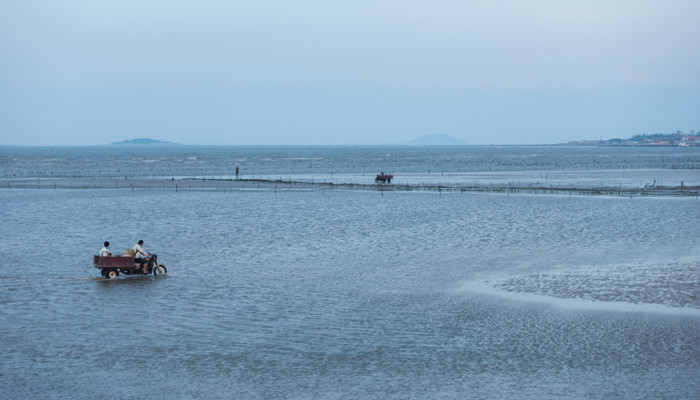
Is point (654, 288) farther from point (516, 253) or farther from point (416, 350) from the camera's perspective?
point (416, 350)

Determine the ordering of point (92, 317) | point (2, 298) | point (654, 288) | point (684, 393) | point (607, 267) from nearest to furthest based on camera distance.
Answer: point (684, 393)
point (92, 317)
point (2, 298)
point (654, 288)
point (607, 267)

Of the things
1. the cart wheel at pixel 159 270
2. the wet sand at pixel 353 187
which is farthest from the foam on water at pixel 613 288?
the wet sand at pixel 353 187

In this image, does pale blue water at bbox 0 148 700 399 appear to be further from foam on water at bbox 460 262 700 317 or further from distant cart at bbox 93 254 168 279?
distant cart at bbox 93 254 168 279

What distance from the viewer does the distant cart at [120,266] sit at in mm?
27656

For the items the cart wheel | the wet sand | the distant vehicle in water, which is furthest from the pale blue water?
the distant vehicle in water

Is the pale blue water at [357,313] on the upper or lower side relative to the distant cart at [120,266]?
lower

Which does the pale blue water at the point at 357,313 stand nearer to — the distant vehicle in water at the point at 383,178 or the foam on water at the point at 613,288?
the foam on water at the point at 613,288

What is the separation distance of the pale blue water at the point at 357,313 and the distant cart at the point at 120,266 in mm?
563

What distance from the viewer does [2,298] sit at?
78.8 ft

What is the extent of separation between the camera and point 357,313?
22.2 meters

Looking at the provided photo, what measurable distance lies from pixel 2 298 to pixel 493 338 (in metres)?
17.1

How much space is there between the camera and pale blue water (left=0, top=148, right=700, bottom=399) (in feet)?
52.5

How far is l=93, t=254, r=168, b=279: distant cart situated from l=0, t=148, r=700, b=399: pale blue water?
563 mm

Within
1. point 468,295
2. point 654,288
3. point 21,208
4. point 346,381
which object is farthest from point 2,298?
point 21,208
